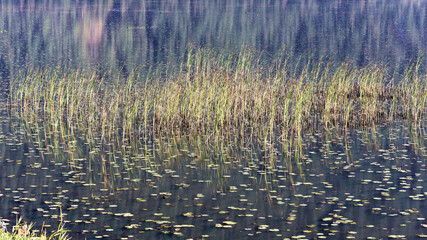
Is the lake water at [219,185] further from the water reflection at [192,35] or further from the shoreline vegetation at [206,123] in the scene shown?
the water reflection at [192,35]

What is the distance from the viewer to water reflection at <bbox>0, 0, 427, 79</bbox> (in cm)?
3356

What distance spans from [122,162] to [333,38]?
33236 millimetres

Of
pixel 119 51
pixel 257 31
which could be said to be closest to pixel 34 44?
pixel 119 51

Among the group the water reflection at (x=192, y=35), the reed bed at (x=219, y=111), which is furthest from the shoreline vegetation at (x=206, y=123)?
the water reflection at (x=192, y=35)

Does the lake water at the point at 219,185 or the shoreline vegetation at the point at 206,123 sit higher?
the shoreline vegetation at the point at 206,123

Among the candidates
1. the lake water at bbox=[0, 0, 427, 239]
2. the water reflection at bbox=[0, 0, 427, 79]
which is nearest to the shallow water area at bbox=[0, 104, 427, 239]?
the lake water at bbox=[0, 0, 427, 239]

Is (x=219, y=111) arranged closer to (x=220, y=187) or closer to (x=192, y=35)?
(x=220, y=187)

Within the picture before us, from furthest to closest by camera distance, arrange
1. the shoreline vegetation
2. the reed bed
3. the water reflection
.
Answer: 1. the water reflection
2. the reed bed
3. the shoreline vegetation

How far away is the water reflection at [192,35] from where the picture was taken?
1321 inches

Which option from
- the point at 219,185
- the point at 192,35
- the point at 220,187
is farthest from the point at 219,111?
the point at 192,35

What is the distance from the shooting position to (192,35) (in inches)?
1796

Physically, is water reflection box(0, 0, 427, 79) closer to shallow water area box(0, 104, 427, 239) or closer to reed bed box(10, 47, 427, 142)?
reed bed box(10, 47, 427, 142)

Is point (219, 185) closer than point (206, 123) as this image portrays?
Yes

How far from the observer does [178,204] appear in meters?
10.0
